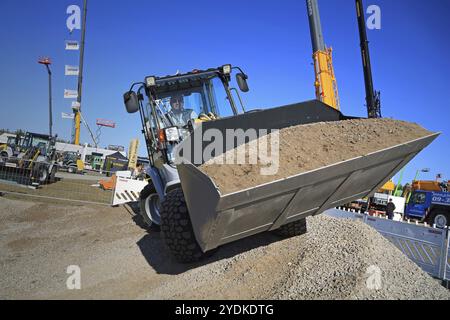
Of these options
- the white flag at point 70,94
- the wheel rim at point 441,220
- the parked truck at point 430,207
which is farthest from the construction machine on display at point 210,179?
the white flag at point 70,94

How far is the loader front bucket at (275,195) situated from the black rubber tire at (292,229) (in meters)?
0.73

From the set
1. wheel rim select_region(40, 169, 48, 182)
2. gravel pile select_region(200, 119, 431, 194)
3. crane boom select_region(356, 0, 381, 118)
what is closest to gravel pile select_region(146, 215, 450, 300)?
gravel pile select_region(200, 119, 431, 194)

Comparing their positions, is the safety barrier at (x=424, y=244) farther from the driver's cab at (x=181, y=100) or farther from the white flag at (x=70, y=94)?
the white flag at (x=70, y=94)

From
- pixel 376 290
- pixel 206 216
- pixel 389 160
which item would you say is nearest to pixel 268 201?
pixel 206 216

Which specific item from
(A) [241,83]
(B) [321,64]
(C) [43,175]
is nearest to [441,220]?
(B) [321,64]

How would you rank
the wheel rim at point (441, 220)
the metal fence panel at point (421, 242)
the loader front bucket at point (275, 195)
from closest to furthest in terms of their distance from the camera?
the loader front bucket at point (275, 195) → the metal fence panel at point (421, 242) → the wheel rim at point (441, 220)

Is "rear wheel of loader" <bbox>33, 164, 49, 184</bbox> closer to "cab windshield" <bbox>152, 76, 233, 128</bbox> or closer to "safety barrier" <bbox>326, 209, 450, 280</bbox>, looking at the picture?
"cab windshield" <bbox>152, 76, 233, 128</bbox>

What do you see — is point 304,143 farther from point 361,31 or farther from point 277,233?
point 361,31

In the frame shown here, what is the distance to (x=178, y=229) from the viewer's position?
343 cm

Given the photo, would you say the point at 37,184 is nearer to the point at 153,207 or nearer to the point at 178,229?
the point at 153,207

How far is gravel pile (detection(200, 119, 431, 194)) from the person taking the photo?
8.50 feet

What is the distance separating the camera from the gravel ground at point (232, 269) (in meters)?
2.95

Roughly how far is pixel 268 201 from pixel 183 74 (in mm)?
3440
